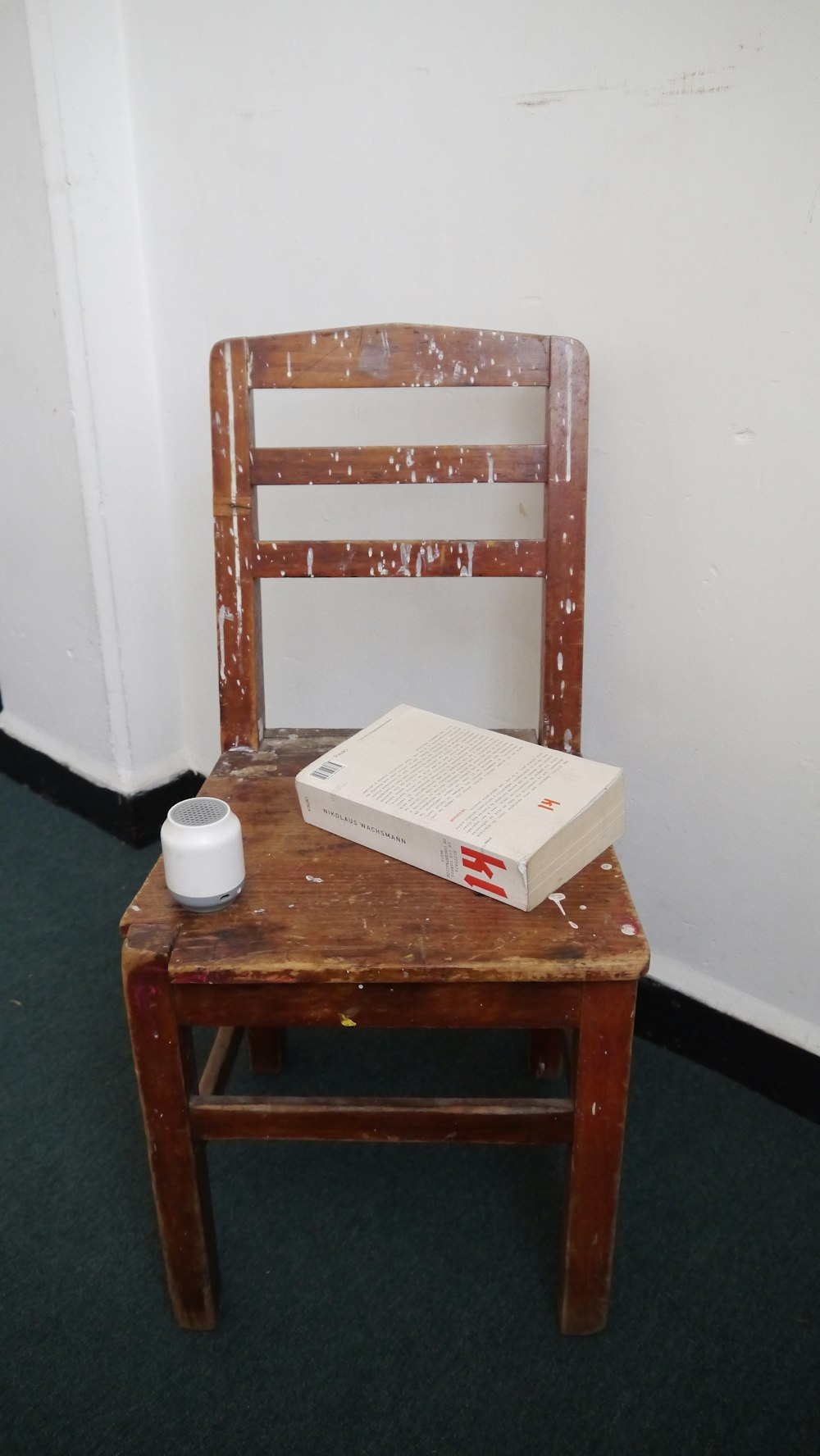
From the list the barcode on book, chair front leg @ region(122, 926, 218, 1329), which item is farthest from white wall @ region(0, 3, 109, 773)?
chair front leg @ region(122, 926, 218, 1329)

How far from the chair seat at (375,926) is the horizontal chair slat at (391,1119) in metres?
0.16

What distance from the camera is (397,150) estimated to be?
115 centimetres

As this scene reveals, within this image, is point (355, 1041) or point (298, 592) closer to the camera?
point (355, 1041)

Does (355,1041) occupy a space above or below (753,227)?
below

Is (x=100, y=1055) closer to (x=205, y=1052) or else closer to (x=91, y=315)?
(x=205, y=1052)

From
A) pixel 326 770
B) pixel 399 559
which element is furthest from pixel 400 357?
pixel 326 770

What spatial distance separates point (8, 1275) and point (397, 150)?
139cm

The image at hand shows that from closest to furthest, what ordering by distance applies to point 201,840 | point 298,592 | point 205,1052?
point 201,840 < point 205,1052 < point 298,592

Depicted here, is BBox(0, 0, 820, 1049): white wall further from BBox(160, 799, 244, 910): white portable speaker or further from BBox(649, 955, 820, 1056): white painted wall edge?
BBox(160, 799, 244, 910): white portable speaker

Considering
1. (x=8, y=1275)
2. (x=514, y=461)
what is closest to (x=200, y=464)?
(x=514, y=461)

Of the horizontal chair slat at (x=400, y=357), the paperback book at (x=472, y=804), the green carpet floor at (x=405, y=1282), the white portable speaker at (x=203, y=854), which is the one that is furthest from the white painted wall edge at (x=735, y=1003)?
the horizontal chair slat at (x=400, y=357)

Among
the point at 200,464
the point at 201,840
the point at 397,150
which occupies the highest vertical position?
the point at 397,150

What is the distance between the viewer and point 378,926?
2.57ft

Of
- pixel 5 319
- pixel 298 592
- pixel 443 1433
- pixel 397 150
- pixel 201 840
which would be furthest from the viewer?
pixel 5 319
